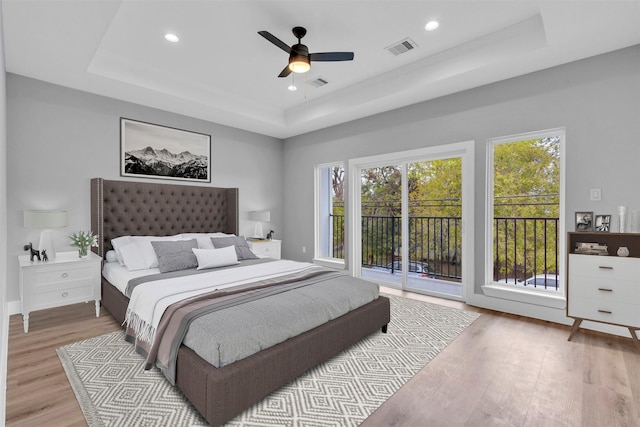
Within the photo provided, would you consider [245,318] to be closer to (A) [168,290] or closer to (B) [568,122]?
(A) [168,290]

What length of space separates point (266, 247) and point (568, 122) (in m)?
4.19

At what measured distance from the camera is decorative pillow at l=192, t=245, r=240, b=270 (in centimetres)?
328

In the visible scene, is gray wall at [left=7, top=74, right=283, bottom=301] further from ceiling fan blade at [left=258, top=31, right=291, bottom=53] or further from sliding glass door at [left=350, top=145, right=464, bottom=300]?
sliding glass door at [left=350, top=145, right=464, bottom=300]

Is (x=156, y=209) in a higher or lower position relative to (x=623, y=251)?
higher

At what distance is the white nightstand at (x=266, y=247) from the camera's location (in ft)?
15.9

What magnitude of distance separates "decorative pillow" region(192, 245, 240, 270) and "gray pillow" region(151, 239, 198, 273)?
109mm

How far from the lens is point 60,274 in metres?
2.98

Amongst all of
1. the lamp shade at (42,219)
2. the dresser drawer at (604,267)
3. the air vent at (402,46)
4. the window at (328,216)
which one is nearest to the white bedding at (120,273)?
the lamp shade at (42,219)

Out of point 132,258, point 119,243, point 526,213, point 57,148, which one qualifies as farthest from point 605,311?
point 57,148

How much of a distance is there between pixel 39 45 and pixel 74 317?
2648 millimetres

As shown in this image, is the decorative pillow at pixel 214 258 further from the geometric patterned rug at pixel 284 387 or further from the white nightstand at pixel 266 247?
the white nightstand at pixel 266 247

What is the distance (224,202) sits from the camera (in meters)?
4.94

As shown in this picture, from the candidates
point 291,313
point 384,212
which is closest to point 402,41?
point 384,212

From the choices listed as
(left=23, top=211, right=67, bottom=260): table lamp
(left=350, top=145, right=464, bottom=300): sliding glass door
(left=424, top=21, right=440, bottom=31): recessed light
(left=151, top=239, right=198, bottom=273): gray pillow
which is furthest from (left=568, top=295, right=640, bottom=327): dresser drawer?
(left=23, top=211, right=67, bottom=260): table lamp
